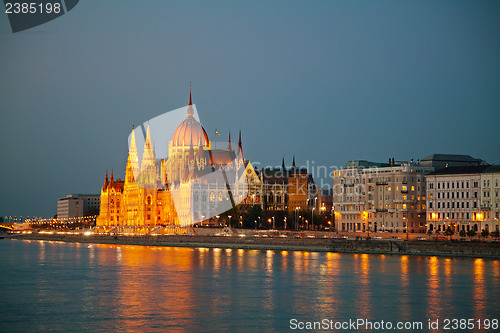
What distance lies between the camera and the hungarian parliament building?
108m

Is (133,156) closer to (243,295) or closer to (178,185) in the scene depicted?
(178,185)

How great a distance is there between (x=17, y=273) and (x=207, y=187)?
6634 cm

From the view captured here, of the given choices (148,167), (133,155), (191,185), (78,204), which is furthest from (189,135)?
(78,204)

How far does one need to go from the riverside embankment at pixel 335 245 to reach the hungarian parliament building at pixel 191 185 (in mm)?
18560

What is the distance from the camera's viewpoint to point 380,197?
77.3 meters

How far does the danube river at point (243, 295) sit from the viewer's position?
84.9ft

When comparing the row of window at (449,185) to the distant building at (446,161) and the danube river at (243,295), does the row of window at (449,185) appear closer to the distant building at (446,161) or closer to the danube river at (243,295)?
the distant building at (446,161)

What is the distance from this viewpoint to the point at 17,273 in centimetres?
4359

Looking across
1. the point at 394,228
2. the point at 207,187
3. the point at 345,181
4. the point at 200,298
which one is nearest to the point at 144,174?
the point at 207,187

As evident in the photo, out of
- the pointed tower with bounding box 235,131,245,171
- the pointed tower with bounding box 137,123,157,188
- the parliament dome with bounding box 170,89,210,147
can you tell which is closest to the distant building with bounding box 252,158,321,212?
the pointed tower with bounding box 235,131,245,171

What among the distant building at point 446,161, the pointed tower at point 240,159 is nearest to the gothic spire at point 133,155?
the pointed tower at point 240,159

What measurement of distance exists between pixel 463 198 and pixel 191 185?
4863 centimetres

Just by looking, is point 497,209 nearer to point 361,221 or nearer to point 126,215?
point 361,221

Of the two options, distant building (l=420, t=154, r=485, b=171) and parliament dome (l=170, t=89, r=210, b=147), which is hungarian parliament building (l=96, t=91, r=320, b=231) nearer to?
parliament dome (l=170, t=89, r=210, b=147)
